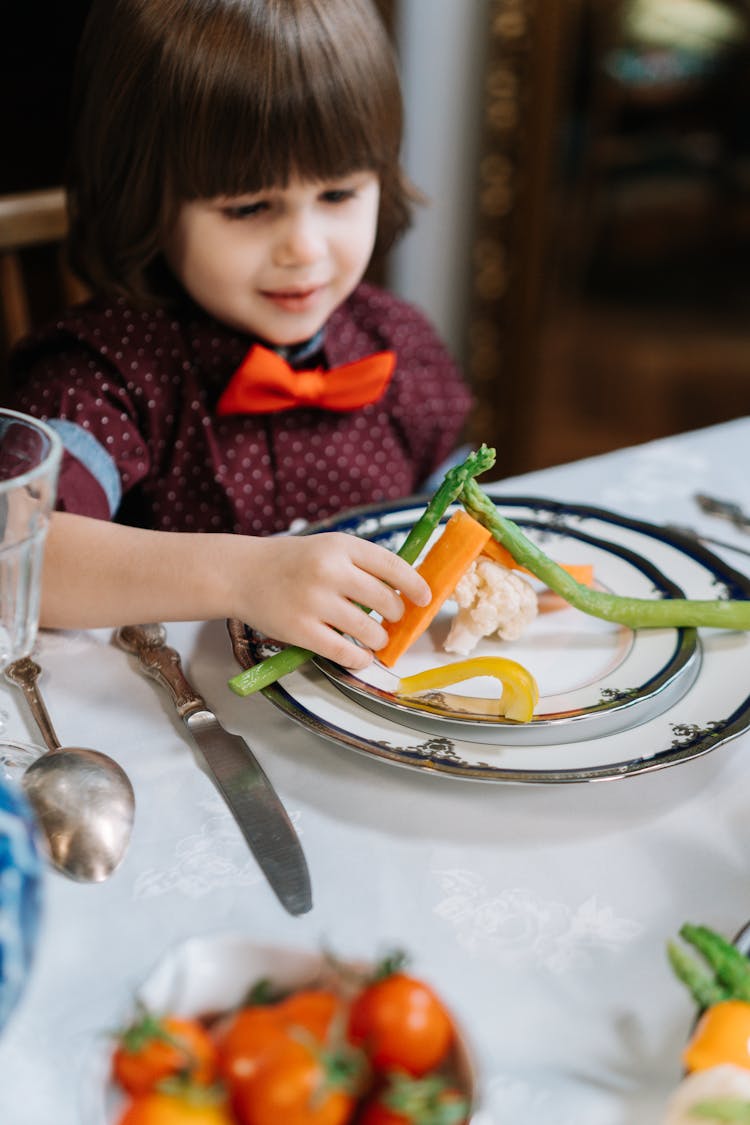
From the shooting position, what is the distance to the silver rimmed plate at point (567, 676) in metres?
0.59

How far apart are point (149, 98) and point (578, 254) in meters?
3.59

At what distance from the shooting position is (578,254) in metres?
4.18

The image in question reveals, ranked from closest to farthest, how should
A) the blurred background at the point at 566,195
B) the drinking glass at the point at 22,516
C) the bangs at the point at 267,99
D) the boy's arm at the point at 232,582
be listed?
the drinking glass at the point at 22,516 → the boy's arm at the point at 232,582 → the bangs at the point at 267,99 → the blurred background at the point at 566,195

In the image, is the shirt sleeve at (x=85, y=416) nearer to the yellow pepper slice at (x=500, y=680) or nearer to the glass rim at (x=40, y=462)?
the glass rim at (x=40, y=462)

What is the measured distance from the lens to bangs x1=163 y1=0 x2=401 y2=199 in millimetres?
795

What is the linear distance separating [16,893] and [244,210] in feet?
2.15

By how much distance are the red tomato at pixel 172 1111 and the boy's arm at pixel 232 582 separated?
0.32 meters

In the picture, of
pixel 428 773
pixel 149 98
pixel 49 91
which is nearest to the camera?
pixel 428 773

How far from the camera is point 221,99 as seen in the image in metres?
0.80

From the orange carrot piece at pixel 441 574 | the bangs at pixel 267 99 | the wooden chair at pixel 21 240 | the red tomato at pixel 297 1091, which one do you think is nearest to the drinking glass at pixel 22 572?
the red tomato at pixel 297 1091

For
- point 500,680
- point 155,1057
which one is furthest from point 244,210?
point 155,1057

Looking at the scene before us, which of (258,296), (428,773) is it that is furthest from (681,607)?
(258,296)

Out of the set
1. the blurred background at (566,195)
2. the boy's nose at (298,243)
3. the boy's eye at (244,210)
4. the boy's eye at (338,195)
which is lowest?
the blurred background at (566,195)

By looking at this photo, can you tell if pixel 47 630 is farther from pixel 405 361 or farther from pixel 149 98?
pixel 405 361
